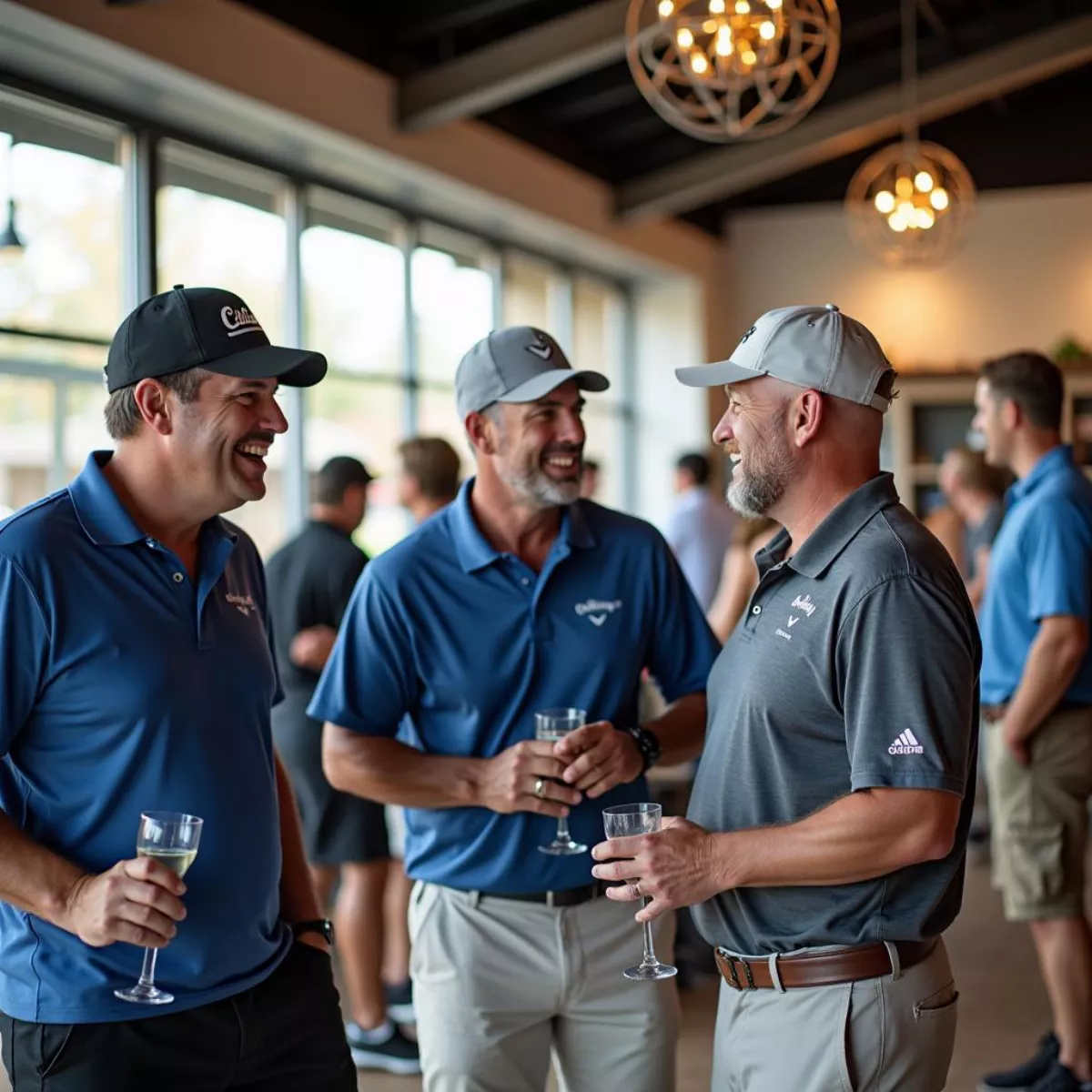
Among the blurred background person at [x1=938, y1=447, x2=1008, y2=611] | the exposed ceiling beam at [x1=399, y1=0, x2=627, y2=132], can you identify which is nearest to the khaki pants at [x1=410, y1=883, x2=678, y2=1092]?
the blurred background person at [x1=938, y1=447, x2=1008, y2=611]

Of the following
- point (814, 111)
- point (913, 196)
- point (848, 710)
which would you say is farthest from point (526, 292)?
point (848, 710)

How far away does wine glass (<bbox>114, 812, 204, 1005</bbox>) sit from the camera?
194cm

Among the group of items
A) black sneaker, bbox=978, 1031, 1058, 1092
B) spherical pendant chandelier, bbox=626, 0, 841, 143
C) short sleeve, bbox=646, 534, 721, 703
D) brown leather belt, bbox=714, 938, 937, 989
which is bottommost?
black sneaker, bbox=978, 1031, 1058, 1092

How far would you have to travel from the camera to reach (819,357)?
6.86 ft

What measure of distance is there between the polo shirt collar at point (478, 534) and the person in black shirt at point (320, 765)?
6.80ft

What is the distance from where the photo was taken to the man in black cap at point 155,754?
199 centimetres

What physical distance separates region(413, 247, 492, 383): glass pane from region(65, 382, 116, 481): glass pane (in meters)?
3.21

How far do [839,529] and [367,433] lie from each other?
6388 mm

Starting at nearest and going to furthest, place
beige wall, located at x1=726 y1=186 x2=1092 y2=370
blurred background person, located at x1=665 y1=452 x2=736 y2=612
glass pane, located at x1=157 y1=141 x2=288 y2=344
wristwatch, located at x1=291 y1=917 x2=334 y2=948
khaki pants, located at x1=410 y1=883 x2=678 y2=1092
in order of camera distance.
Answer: wristwatch, located at x1=291 y1=917 x2=334 y2=948 → khaki pants, located at x1=410 y1=883 x2=678 y2=1092 → glass pane, located at x1=157 y1=141 x2=288 y2=344 → blurred background person, located at x1=665 y1=452 x2=736 y2=612 → beige wall, located at x1=726 y1=186 x2=1092 y2=370

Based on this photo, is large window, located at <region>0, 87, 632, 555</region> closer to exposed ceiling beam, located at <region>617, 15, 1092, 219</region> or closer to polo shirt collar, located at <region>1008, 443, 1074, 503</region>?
exposed ceiling beam, located at <region>617, 15, 1092, 219</region>

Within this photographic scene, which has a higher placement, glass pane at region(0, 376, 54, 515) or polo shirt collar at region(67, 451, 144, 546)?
glass pane at region(0, 376, 54, 515)

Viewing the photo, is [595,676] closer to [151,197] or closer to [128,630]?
[128,630]

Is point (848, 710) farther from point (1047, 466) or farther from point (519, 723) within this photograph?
point (1047, 466)

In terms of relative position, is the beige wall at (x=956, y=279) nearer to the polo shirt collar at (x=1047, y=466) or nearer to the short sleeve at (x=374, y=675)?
the polo shirt collar at (x=1047, y=466)
